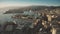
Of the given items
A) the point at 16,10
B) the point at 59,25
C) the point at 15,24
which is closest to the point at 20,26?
the point at 15,24

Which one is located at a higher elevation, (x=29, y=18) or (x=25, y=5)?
(x=25, y=5)

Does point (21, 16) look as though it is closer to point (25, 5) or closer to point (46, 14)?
point (25, 5)

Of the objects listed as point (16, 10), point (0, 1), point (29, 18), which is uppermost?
point (0, 1)

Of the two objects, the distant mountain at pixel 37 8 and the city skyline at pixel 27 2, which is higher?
the city skyline at pixel 27 2

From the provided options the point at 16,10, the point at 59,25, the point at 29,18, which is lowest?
the point at 59,25

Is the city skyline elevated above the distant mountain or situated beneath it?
elevated above

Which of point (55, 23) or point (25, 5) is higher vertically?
point (25, 5)

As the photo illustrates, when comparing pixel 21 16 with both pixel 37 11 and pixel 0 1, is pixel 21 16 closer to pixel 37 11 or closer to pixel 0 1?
pixel 37 11

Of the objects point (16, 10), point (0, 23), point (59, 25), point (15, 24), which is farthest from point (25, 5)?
point (59, 25)

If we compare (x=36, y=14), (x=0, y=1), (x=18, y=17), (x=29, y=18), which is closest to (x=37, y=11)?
(x=36, y=14)
